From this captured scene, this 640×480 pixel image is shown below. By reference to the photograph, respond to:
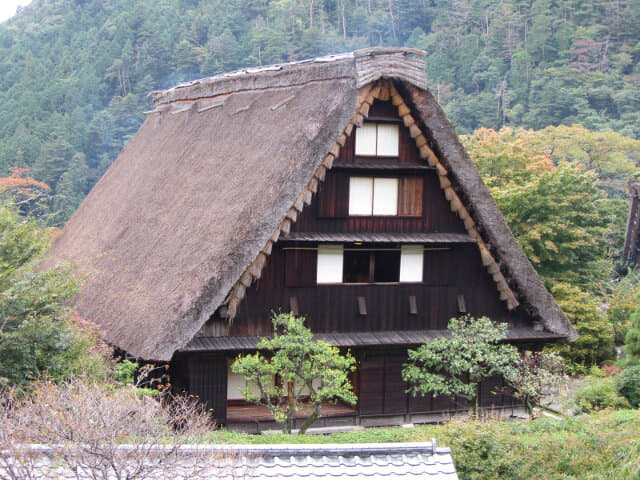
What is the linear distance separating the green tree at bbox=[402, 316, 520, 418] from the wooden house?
448 mm

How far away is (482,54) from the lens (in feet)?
212

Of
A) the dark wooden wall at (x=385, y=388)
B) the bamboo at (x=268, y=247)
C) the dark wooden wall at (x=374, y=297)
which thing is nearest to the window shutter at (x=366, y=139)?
the dark wooden wall at (x=374, y=297)

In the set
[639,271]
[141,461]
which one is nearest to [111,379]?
[141,461]

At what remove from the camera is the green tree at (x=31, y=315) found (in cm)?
1109

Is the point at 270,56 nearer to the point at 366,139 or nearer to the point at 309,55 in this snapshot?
the point at 309,55

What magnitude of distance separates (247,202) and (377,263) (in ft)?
10.0

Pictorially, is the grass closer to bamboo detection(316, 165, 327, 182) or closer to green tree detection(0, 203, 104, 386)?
green tree detection(0, 203, 104, 386)

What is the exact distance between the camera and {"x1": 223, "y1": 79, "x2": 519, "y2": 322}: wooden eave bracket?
13.4m

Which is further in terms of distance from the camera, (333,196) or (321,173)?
(333,196)

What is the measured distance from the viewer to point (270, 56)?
232 feet

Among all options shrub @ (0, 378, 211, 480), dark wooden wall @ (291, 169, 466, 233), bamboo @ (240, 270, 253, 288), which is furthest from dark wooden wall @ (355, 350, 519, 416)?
shrub @ (0, 378, 211, 480)

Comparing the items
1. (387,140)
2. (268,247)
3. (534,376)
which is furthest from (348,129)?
(534,376)

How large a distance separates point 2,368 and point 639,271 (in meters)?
28.6

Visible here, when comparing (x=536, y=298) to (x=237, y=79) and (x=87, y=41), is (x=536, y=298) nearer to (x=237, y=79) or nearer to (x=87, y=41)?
(x=237, y=79)
